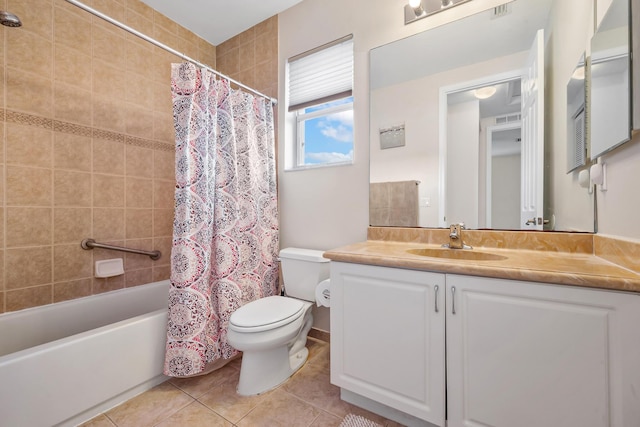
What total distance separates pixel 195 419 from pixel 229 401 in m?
0.18

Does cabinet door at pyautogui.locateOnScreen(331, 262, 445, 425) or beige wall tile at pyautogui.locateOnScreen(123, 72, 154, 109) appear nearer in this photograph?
cabinet door at pyautogui.locateOnScreen(331, 262, 445, 425)

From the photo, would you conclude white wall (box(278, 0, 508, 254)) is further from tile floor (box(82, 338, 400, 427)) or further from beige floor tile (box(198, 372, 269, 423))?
beige floor tile (box(198, 372, 269, 423))

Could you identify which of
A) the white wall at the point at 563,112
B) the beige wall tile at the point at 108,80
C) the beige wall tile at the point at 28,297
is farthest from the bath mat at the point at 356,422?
the beige wall tile at the point at 108,80

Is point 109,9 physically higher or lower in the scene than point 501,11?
higher

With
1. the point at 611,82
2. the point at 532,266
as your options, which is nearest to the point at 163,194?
the point at 532,266

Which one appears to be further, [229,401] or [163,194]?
[163,194]

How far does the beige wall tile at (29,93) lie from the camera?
1.51m

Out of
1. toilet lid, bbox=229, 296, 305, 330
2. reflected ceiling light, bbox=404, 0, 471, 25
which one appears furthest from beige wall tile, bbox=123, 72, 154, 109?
reflected ceiling light, bbox=404, 0, 471, 25

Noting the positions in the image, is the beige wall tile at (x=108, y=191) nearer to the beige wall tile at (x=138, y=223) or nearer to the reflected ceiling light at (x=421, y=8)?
the beige wall tile at (x=138, y=223)

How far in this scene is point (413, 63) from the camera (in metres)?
1.65

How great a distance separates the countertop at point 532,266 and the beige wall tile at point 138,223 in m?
1.63

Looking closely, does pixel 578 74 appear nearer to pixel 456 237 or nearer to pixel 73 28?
pixel 456 237

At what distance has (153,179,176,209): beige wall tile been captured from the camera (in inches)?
85.4

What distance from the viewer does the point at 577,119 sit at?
1.19m
